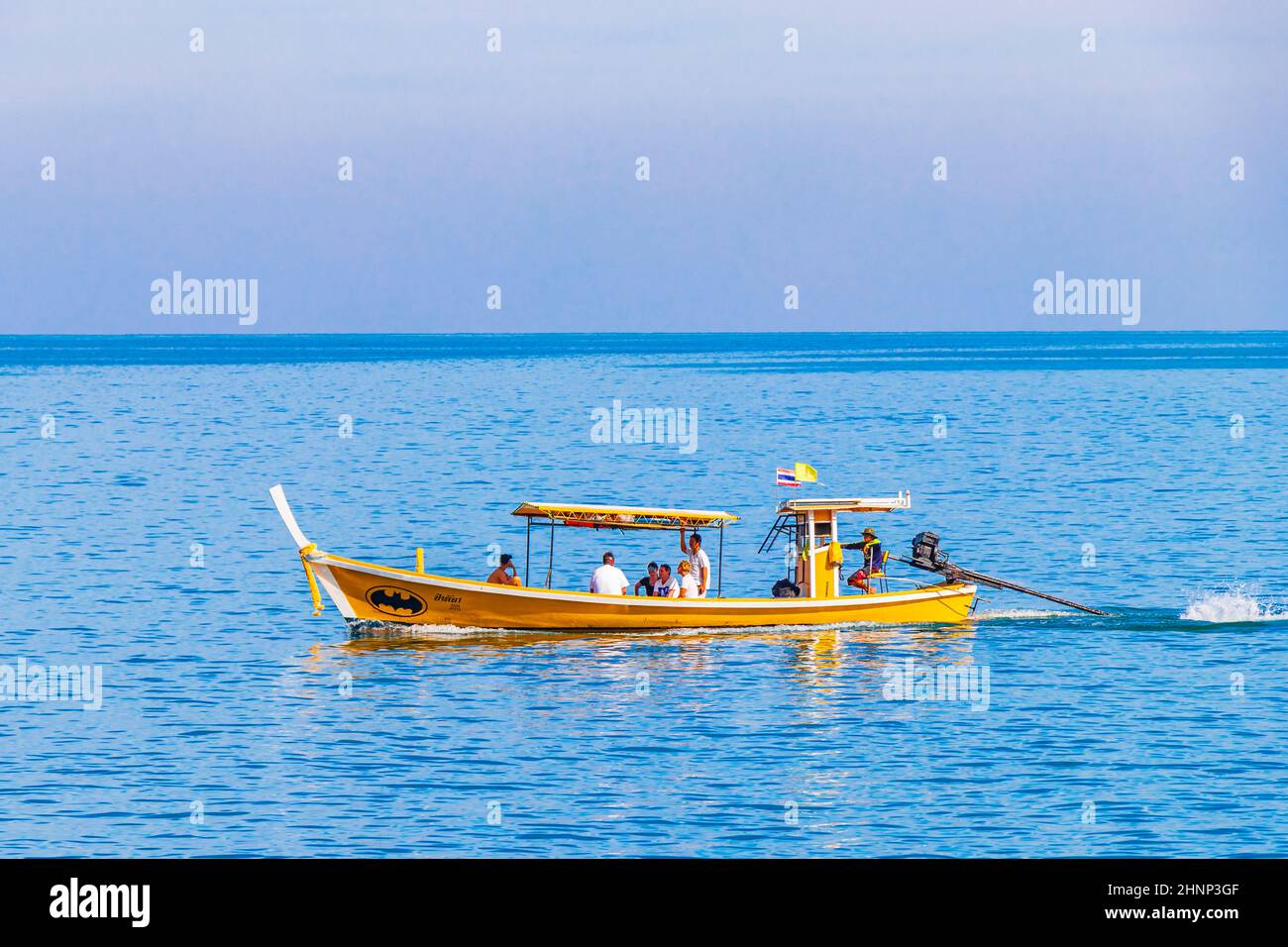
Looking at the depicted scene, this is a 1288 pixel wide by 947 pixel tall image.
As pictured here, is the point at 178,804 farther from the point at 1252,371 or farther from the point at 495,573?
the point at 1252,371

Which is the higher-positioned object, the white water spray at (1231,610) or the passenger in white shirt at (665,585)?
the passenger in white shirt at (665,585)

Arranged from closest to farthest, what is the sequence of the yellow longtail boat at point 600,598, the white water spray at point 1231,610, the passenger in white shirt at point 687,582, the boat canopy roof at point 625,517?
1. the boat canopy roof at point 625,517
2. the yellow longtail boat at point 600,598
3. the passenger in white shirt at point 687,582
4. the white water spray at point 1231,610

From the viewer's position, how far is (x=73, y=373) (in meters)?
192

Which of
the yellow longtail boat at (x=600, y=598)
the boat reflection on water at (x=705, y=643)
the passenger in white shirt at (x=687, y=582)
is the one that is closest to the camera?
the boat reflection on water at (x=705, y=643)

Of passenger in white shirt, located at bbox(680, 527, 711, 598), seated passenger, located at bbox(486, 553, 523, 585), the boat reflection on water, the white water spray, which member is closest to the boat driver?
the boat reflection on water

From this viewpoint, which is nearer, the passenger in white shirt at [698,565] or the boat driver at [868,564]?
the passenger in white shirt at [698,565]
